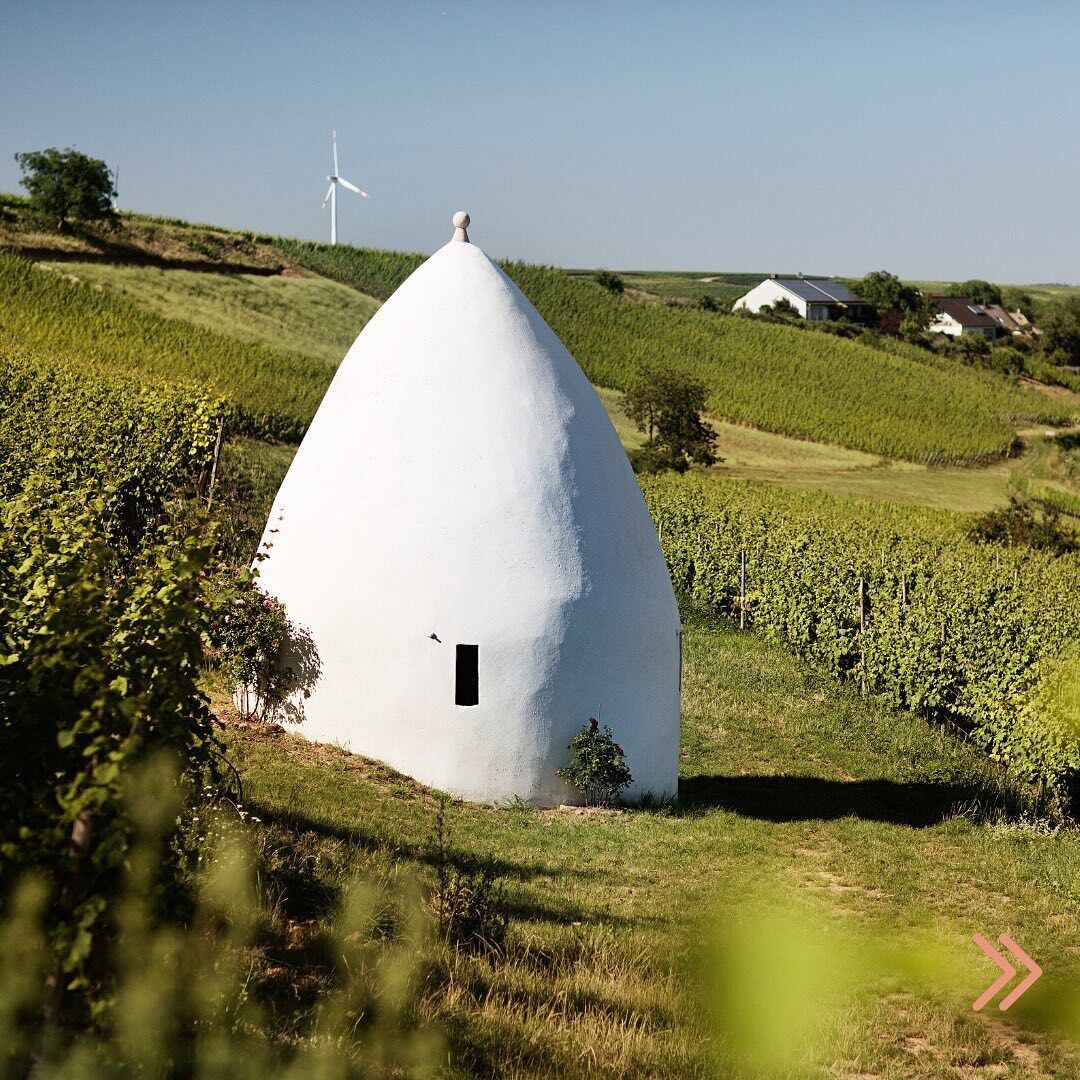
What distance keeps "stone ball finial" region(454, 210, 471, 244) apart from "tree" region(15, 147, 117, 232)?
61.4m

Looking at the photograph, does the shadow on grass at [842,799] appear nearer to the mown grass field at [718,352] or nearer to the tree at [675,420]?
the tree at [675,420]

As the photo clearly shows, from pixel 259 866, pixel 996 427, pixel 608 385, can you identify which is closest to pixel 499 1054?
pixel 259 866

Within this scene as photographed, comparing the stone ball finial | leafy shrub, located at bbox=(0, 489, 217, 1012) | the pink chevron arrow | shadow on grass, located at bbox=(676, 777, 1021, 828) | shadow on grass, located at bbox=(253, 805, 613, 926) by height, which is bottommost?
shadow on grass, located at bbox=(676, 777, 1021, 828)

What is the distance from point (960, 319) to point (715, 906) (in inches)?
5669

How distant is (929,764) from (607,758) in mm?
9247

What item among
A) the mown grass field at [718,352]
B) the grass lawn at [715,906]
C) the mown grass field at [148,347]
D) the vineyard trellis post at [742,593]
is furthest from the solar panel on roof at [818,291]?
the grass lawn at [715,906]

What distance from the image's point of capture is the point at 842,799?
18078 mm

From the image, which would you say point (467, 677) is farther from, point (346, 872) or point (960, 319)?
point (960, 319)

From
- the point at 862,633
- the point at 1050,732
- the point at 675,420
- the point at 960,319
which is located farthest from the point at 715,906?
the point at 960,319

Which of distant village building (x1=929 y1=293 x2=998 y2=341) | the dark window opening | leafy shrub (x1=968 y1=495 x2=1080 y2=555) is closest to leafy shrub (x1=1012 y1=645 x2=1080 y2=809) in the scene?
the dark window opening

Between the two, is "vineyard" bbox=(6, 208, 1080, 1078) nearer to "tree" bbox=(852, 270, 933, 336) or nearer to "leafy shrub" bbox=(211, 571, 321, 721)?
"leafy shrub" bbox=(211, 571, 321, 721)

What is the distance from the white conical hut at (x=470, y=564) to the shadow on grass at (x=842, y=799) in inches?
81.5

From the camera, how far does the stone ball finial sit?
16062 millimetres

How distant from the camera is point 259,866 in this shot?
9.41 m
